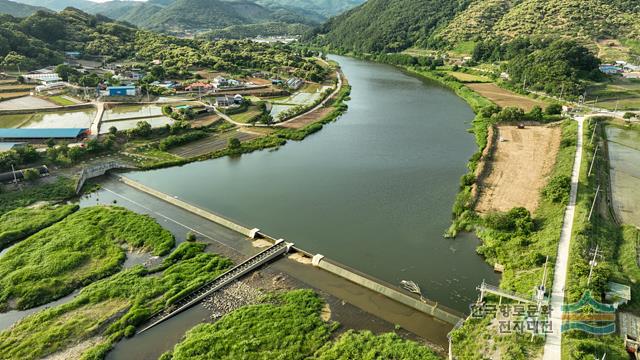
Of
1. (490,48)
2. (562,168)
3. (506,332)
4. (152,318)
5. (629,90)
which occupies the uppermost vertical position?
(490,48)

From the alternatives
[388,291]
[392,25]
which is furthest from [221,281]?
[392,25]

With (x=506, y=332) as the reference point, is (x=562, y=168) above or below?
above

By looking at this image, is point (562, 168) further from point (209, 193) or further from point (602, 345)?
point (209, 193)

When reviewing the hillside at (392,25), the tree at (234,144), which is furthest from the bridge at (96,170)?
the hillside at (392,25)

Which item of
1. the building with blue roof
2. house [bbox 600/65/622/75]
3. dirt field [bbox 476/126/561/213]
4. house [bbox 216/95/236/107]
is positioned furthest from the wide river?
house [bbox 600/65/622/75]

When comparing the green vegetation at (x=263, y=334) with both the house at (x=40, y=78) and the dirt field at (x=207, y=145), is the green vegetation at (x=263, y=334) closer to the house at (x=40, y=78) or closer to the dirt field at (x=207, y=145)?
the dirt field at (x=207, y=145)

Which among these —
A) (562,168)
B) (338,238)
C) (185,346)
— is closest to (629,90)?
(562,168)

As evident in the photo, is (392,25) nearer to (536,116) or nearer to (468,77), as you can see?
(468,77)

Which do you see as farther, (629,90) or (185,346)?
(629,90)
